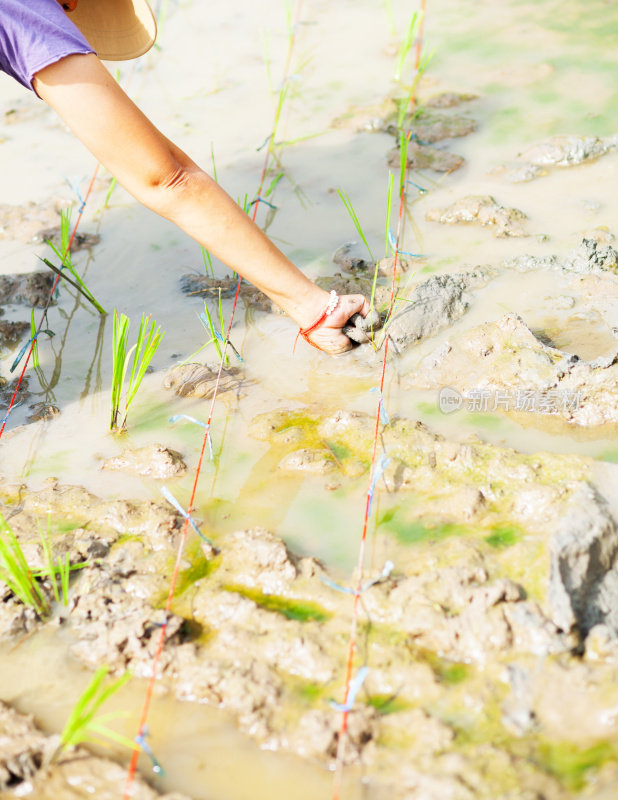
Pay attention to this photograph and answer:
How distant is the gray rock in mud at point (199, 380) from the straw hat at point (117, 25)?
98 centimetres

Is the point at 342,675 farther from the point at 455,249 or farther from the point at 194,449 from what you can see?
the point at 455,249

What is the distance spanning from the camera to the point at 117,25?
2295 mm

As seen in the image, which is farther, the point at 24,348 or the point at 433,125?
the point at 433,125

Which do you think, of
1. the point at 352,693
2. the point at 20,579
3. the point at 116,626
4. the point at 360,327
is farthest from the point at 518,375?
the point at 20,579

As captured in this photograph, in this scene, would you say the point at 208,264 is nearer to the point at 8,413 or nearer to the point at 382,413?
the point at 8,413

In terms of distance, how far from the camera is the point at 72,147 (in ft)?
12.2

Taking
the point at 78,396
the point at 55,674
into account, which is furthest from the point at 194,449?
the point at 55,674

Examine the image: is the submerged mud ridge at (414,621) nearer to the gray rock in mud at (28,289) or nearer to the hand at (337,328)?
the hand at (337,328)

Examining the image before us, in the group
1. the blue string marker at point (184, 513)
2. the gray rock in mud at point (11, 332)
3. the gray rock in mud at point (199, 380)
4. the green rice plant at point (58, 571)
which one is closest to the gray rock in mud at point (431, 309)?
the gray rock in mud at point (199, 380)

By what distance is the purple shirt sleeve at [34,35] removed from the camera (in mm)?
1609

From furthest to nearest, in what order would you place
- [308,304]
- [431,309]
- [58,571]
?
1. [431,309]
2. [308,304]
3. [58,571]

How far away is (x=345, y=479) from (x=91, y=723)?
81 centimetres

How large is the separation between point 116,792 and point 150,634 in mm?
304

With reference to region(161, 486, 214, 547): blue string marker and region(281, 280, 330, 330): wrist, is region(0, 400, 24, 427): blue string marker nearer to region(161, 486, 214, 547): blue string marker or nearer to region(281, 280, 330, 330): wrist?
region(161, 486, 214, 547): blue string marker
